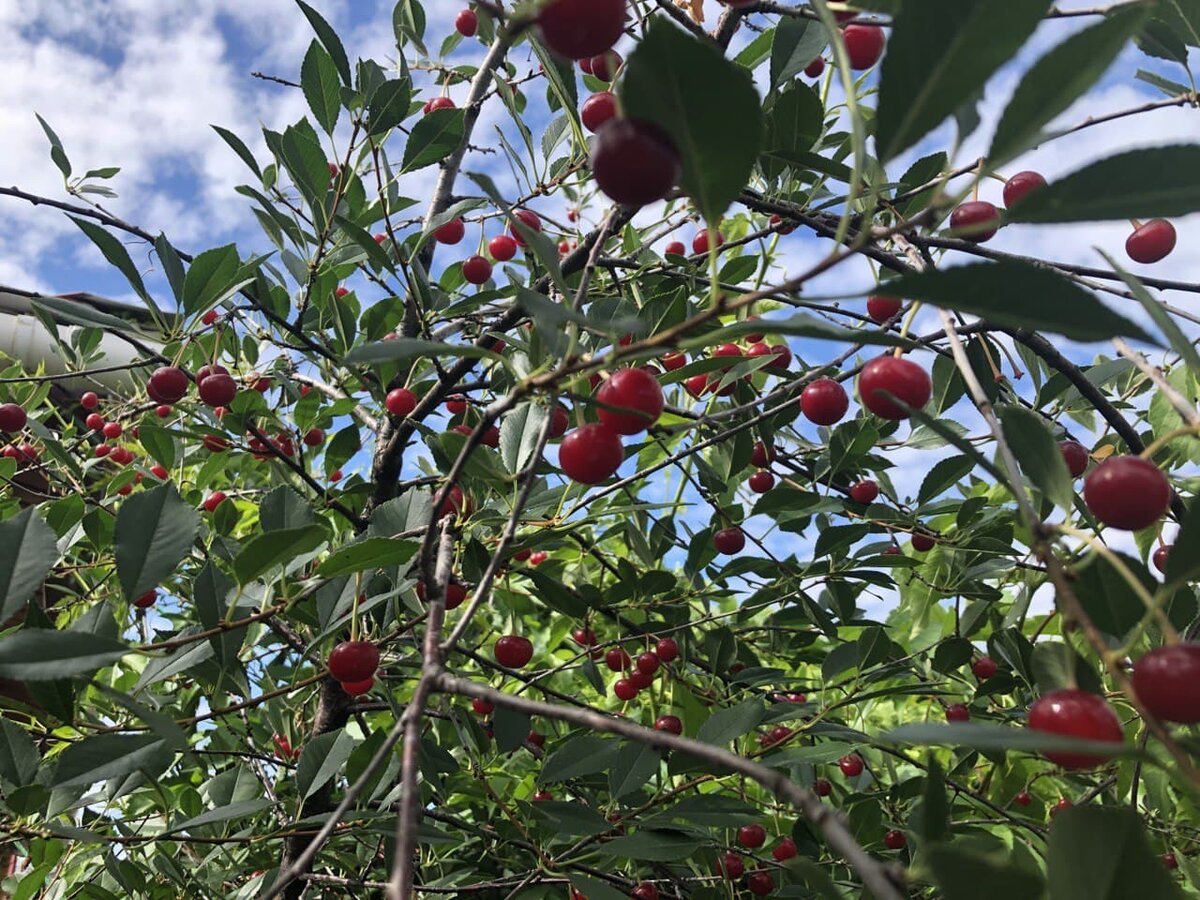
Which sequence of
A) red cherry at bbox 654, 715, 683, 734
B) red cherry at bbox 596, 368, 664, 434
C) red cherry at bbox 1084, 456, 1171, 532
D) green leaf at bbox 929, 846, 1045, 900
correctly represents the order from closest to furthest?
green leaf at bbox 929, 846, 1045, 900 → red cherry at bbox 1084, 456, 1171, 532 → red cherry at bbox 596, 368, 664, 434 → red cherry at bbox 654, 715, 683, 734

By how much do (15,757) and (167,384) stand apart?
60 cm

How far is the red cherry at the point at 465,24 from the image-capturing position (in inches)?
86.4

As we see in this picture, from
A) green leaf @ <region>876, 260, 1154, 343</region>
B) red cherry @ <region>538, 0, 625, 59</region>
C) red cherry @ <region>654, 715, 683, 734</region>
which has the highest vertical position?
red cherry @ <region>538, 0, 625, 59</region>

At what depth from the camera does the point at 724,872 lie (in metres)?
1.28

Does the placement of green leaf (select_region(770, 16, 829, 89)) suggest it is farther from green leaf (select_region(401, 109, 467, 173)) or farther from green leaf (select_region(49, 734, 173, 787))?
green leaf (select_region(49, 734, 173, 787))

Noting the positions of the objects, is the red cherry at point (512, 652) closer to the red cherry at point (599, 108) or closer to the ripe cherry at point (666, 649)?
the ripe cherry at point (666, 649)

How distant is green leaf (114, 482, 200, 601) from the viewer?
80cm

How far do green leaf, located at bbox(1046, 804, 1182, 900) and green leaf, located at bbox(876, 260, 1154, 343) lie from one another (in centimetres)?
28

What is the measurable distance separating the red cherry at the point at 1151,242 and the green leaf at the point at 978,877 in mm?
1136

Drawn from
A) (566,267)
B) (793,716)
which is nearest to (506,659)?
(793,716)

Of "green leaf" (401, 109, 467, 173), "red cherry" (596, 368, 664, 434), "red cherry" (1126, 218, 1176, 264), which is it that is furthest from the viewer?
"green leaf" (401, 109, 467, 173)

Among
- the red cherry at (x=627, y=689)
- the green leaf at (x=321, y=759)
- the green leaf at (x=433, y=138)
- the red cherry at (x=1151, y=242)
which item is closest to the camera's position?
the green leaf at (x=321, y=759)

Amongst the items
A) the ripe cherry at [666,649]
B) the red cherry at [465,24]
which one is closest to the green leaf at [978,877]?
the ripe cherry at [666,649]

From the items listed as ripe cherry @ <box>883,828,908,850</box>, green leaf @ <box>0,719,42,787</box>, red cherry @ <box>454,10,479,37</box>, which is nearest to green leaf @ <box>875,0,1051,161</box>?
green leaf @ <box>0,719,42,787</box>
